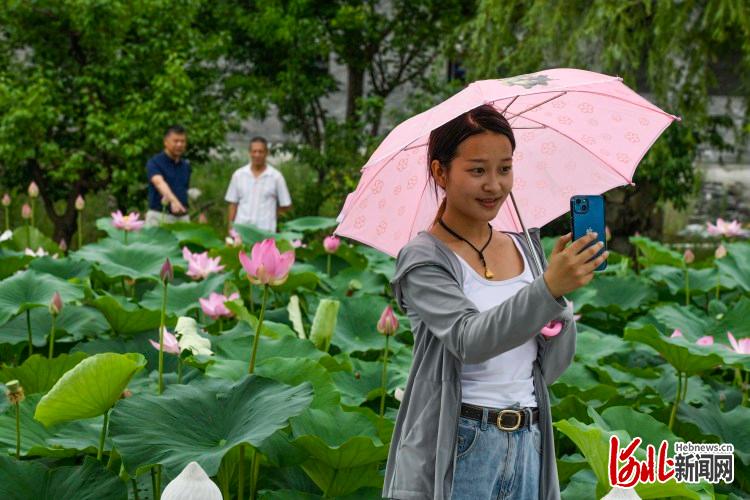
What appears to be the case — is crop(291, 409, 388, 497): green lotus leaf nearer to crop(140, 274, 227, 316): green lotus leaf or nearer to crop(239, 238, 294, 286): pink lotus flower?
crop(239, 238, 294, 286): pink lotus flower

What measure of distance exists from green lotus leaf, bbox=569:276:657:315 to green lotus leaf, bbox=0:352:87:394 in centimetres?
218

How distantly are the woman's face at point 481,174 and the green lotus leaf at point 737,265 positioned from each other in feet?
9.28

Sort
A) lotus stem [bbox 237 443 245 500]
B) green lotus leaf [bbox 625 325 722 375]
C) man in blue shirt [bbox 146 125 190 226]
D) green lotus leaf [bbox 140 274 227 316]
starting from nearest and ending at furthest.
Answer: lotus stem [bbox 237 443 245 500] < green lotus leaf [bbox 625 325 722 375] < green lotus leaf [bbox 140 274 227 316] < man in blue shirt [bbox 146 125 190 226]

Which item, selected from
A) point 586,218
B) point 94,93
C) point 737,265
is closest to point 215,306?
point 586,218

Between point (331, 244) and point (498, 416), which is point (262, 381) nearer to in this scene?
point (498, 416)

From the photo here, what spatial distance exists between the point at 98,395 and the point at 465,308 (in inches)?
35.5

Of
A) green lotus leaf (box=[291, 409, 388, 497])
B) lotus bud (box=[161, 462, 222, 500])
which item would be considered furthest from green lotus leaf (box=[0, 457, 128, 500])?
lotus bud (box=[161, 462, 222, 500])

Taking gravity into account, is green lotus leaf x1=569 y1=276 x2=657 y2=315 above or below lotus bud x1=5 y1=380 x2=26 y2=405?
below

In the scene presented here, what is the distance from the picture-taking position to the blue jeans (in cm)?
178

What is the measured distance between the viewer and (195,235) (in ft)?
17.6

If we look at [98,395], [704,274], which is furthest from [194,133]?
[98,395]

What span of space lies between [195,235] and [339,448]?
3.21 meters

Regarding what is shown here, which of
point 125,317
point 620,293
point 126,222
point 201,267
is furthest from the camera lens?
point 126,222

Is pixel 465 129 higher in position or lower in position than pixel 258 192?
higher
